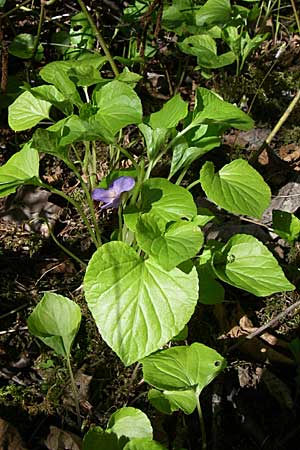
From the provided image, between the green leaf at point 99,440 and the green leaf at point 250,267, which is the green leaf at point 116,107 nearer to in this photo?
the green leaf at point 250,267

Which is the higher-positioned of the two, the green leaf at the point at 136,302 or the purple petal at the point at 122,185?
the purple petal at the point at 122,185

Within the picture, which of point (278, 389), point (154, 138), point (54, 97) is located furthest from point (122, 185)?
point (278, 389)

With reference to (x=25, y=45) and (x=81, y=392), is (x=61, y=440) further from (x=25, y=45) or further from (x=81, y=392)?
(x=25, y=45)

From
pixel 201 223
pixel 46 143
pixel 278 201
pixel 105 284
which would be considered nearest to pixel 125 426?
pixel 105 284

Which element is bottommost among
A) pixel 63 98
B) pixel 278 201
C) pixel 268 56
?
pixel 278 201

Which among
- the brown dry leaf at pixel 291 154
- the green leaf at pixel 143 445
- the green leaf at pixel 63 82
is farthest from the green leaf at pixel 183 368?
the brown dry leaf at pixel 291 154

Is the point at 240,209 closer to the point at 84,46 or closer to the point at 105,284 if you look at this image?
the point at 105,284
